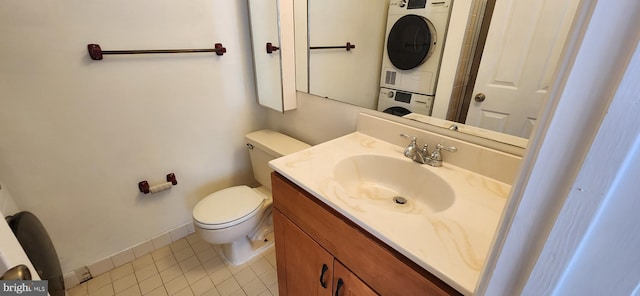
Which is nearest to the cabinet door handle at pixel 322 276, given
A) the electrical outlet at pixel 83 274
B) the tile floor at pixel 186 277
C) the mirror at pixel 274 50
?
the tile floor at pixel 186 277

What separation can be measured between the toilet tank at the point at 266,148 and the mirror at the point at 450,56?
402 mm

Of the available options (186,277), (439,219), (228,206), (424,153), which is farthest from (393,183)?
(186,277)

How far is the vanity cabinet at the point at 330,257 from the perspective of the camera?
2.13ft

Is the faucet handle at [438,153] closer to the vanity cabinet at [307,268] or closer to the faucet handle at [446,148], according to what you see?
the faucet handle at [446,148]

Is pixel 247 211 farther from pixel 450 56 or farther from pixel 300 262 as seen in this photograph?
pixel 450 56

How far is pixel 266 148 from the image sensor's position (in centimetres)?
165

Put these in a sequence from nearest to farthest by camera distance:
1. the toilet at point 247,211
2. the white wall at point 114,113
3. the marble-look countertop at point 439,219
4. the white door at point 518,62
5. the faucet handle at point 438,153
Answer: the marble-look countertop at point 439,219, the white door at point 518,62, the faucet handle at point 438,153, the white wall at point 114,113, the toilet at point 247,211

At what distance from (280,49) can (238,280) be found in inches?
54.7

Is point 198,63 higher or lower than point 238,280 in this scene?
higher

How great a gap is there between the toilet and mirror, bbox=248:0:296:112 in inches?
10.2

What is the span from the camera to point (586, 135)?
258 mm

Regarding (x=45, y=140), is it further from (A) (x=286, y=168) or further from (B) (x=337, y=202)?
(B) (x=337, y=202)

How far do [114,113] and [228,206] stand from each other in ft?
2.53

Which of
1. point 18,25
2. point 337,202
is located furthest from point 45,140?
point 337,202
